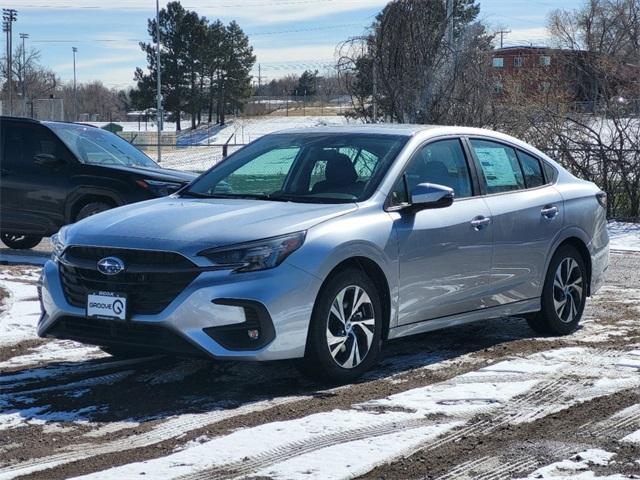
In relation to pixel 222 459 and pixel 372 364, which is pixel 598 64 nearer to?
pixel 372 364

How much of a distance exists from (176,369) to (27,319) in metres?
2.26

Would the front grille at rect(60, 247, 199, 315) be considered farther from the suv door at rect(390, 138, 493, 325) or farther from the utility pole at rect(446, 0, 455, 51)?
the utility pole at rect(446, 0, 455, 51)

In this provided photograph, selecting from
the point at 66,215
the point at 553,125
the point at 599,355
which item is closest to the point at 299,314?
the point at 599,355

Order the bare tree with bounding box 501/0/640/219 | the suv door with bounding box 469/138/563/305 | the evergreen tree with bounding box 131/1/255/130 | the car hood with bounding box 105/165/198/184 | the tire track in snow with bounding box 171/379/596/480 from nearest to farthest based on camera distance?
the tire track in snow with bounding box 171/379/596/480 < the suv door with bounding box 469/138/563/305 < the car hood with bounding box 105/165/198/184 < the bare tree with bounding box 501/0/640/219 < the evergreen tree with bounding box 131/1/255/130

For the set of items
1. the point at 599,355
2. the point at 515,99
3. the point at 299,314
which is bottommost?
the point at 599,355

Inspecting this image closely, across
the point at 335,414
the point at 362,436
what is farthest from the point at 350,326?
the point at 362,436

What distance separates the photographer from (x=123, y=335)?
6.22m

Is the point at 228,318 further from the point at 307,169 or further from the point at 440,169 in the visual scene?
the point at 440,169

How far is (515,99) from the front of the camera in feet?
67.0

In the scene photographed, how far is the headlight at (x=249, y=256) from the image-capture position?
608 centimetres

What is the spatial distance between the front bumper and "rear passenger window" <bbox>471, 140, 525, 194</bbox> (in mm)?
2201

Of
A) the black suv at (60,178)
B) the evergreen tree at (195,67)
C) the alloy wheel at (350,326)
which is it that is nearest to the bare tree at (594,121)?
the black suv at (60,178)

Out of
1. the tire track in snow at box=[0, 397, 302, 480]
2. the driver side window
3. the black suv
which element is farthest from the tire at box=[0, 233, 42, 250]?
the tire track in snow at box=[0, 397, 302, 480]

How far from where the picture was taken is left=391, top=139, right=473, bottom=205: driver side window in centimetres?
724
